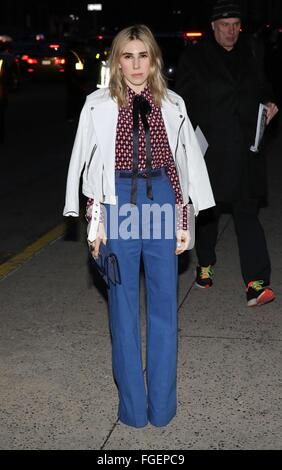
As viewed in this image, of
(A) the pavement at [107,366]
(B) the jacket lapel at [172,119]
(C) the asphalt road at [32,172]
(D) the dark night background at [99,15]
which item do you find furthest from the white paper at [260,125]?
(D) the dark night background at [99,15]

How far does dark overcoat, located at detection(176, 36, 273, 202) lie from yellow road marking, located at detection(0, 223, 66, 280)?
219cm

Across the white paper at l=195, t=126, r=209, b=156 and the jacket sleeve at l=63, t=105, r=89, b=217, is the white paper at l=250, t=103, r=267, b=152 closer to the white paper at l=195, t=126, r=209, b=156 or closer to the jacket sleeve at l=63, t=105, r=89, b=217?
the white paper at l=195, t=126, r=209, b=156

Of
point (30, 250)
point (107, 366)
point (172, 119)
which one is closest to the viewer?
point (172, 119)

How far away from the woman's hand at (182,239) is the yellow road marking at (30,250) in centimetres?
327

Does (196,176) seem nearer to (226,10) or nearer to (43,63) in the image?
(226,10)

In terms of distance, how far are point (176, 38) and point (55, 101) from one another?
425 centimetres

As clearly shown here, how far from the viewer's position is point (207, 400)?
14.8 feet

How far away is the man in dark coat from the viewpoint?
575 cm

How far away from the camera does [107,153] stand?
3840mm

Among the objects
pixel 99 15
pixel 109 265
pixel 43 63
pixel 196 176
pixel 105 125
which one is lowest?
pixel 99 15

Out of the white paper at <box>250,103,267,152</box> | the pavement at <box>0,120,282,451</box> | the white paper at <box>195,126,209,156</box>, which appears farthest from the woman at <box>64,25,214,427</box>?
the white paper at <box>250,103,267,152</box>

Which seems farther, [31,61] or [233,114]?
[31,61]

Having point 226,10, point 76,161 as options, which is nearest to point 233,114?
point 226,10

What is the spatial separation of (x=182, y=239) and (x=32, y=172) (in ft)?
28.0
